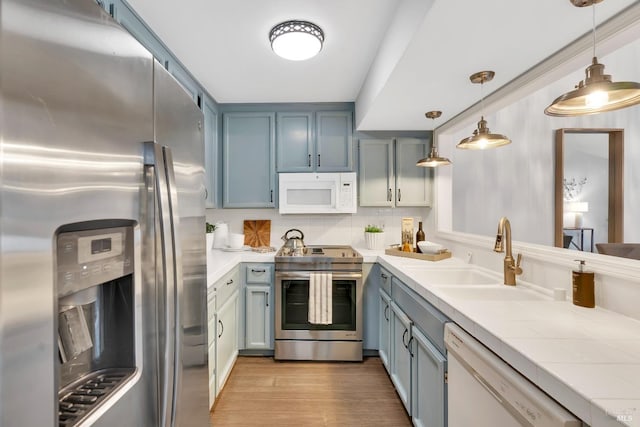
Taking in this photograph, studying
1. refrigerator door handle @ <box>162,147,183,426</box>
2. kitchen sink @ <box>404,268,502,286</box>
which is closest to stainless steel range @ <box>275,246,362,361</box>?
kitchen sink @ <box>404,268,502,286</box>

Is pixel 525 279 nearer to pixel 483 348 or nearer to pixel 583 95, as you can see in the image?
pixel 483 348

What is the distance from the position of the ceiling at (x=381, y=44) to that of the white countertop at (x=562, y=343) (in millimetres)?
1139

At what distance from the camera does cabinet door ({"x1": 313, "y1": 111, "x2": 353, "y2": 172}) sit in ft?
10.1

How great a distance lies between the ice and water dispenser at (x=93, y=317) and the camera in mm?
583

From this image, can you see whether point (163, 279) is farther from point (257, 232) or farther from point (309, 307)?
point (257, 232)

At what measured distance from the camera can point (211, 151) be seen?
290 centimetres

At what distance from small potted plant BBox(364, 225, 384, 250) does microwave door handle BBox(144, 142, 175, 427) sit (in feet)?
8.00

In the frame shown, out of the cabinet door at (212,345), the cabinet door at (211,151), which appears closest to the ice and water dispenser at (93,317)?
the cabinet door at (212,345)

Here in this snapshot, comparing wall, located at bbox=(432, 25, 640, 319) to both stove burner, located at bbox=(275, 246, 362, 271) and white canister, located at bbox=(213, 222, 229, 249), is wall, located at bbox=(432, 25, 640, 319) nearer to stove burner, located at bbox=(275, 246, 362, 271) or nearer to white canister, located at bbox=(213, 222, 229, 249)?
stove burner, located at bbox=(275, 246, 362, 271)

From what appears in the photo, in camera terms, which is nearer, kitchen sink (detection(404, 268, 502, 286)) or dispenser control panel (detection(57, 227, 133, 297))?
dispenser control panel (detection(57, 227, 133, 297))

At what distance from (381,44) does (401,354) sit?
194 cm

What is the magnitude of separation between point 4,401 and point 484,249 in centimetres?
234

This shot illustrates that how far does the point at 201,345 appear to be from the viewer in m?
1.11

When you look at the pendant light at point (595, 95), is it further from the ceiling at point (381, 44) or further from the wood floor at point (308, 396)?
the wood floor at point (308, 396)
